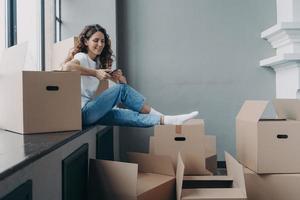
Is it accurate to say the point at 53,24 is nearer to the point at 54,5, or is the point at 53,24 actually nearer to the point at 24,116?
the point at 54,5

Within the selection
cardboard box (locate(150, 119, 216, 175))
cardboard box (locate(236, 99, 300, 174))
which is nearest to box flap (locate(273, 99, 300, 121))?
cardboard box (locate(236, 99, 300, 174))

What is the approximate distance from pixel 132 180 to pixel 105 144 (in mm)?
1054

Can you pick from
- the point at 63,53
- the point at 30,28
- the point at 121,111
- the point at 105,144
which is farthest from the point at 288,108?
the point at 30,28

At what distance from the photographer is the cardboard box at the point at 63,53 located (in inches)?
96.3

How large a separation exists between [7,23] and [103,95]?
0.75 meters

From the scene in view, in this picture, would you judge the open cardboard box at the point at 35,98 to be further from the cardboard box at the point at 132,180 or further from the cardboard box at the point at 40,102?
the cardboard box at the point at 132,180

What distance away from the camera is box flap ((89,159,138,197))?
1.51 metres

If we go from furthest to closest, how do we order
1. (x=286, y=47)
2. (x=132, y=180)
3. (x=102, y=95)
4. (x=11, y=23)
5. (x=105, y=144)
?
(x=286, y=47) < (x=105, y=144) < (x=11, y=23) < (x=102, y=95) < (x=132, y=180)

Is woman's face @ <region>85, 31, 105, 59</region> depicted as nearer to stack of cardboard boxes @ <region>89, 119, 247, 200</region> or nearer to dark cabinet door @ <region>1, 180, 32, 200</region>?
stack of cardboard boxes @ <region>89, 119, 247, 200</region>

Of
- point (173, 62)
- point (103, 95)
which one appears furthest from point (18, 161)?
point (173, 62)

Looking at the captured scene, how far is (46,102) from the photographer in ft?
5.36

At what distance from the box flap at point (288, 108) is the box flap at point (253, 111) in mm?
195

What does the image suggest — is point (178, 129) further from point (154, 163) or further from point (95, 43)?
point (95, 43)

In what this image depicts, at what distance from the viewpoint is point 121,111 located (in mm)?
2258
